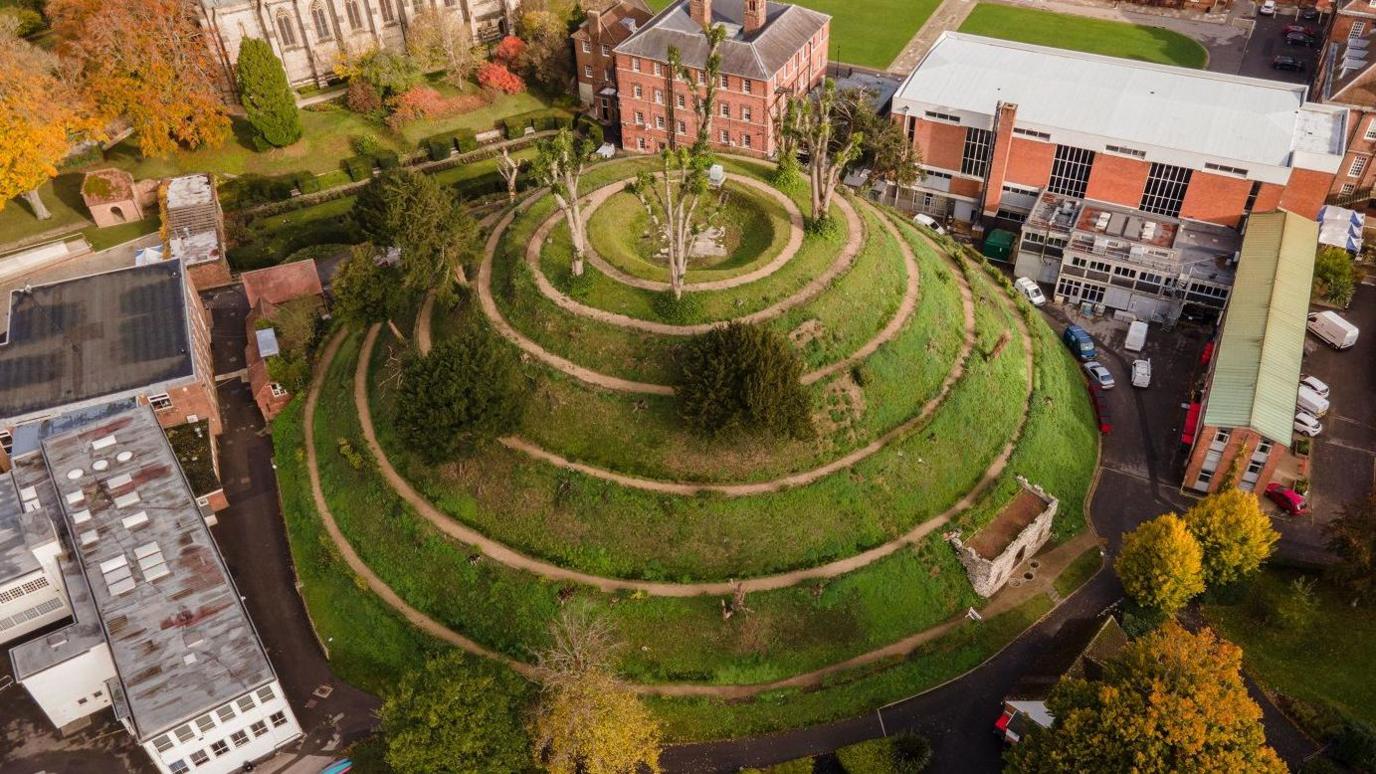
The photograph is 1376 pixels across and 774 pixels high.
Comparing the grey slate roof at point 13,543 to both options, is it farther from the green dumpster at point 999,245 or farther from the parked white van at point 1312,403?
the parked white van at point 1312,403

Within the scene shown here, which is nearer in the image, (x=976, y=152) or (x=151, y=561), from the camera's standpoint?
(x=151, y=561)

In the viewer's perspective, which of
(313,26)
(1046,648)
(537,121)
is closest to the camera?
(1046,648)

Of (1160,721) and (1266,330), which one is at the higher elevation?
(1266,330)

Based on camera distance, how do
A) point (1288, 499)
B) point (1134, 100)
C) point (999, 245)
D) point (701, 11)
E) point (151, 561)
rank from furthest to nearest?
point (701, 11) < point (999, 245) < point (1134, 100) < point (1288, 499) < point (151, 561)

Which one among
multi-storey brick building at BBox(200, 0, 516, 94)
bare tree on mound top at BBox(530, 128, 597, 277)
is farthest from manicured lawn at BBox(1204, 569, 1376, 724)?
multi-storey brick building at BBox(200, 0, 516, 94)

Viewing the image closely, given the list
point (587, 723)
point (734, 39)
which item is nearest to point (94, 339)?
point (587, 723)

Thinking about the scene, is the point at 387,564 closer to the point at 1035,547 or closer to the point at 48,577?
the point at 48,577

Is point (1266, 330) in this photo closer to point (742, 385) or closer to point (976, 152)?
point (976, 152)

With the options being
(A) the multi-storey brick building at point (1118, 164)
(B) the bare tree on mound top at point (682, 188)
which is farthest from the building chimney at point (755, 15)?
(B) the bare tree on mound top at point (682, 188)
